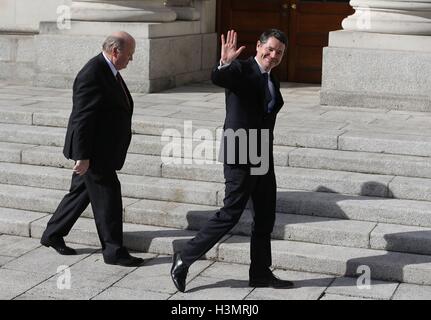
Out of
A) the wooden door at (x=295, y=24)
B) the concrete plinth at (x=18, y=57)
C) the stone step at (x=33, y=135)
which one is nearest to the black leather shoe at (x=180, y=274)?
the stone step at (x=33, y=135)

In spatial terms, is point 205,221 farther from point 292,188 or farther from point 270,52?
point 270,52

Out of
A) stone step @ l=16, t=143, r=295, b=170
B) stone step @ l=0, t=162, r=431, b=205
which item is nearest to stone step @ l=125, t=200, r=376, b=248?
stone step @ l=0, t=162, r=431, b=205

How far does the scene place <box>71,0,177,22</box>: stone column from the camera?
12242mm

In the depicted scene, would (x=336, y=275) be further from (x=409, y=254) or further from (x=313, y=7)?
(x=313, y=7)

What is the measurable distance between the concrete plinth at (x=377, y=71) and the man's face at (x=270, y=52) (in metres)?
4.38

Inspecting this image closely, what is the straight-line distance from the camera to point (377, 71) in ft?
35.7

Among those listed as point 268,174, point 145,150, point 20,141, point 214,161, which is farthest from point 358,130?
point 20,141

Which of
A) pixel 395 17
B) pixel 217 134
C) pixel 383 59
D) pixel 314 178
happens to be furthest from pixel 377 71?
pixel 314 178

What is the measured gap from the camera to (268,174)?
6941 millimetres

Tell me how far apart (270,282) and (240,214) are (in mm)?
585

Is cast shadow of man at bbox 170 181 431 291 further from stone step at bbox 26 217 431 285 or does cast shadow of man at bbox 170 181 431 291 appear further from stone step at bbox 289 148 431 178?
stone step at bbox 289 148 431 178

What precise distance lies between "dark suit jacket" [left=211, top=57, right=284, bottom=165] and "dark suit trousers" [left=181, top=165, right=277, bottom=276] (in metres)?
0.14

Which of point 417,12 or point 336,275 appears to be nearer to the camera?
point 336,275

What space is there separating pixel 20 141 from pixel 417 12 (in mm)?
4627
